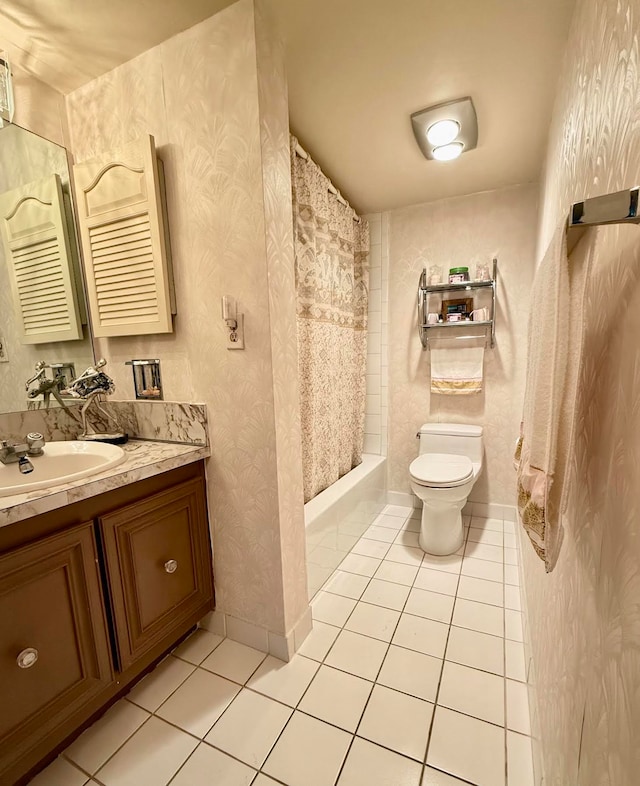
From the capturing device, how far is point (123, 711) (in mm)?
1145

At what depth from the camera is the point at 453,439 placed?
2.28 m

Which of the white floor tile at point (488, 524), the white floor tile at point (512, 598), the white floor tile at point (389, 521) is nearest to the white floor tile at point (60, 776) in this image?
the white floor tile at point (512, 598)

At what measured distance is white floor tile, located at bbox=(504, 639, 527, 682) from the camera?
1.23 meters

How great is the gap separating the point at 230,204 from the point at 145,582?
129 cm

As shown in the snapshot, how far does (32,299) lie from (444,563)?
229cm

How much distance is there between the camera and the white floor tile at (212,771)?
942 mm

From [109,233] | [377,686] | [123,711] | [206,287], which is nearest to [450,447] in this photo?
[377,686]

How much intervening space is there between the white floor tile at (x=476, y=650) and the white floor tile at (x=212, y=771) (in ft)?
2.58

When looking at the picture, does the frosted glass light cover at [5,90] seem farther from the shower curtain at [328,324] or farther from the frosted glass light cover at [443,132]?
the frosted glass light cover at [443,132]

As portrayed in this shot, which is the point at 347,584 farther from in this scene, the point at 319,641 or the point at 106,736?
the point at 106,736

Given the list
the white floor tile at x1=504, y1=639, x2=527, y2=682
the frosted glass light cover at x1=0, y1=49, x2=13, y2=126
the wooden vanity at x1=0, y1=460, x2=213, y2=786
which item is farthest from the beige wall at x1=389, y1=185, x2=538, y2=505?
the frosted glass light cover at x1=0, y1=49, x2=13, y2=126

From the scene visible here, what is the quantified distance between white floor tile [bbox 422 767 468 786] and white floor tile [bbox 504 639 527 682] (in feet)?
1.40

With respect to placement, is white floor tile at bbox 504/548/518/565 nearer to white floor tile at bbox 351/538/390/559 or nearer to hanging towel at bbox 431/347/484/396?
white floor tile at bbox 351/538/390/559

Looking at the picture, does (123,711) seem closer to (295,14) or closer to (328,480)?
(328,480)
